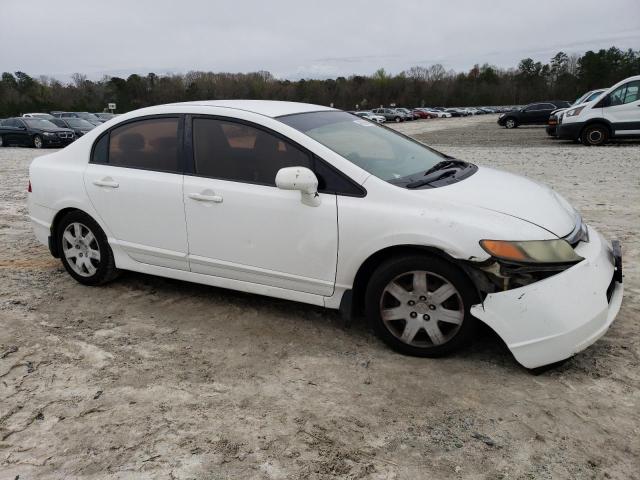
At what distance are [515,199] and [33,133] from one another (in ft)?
77.6

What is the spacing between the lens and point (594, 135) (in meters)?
16.2

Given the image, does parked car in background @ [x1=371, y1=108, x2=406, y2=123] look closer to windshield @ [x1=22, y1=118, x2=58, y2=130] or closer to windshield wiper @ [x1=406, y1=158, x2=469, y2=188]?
windshield @ [x1=22, y1=118, x2=58, y2=130]

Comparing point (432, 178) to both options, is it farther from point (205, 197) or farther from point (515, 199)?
point (205, 197)

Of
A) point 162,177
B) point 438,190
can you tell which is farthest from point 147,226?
point 438,190

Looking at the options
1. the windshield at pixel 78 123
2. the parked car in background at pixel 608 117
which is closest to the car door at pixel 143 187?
the parked car in background at pixel 608 117

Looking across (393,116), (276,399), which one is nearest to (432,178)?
(276,399)

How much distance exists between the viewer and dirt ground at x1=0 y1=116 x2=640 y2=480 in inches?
95.8

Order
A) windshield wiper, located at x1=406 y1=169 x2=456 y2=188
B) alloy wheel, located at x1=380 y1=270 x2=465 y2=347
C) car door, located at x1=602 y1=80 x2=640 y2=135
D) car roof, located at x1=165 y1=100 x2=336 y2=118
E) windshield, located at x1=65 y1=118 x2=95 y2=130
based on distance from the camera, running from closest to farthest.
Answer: alloy wheel, located at x1=380 y1=270 x2=465 y2=347 < windshield wiper, located at x1=406 y1=169 x2=456 y2=188 < car roof, located at x1=165 y1=100 x2=336 y2=118 < car door, located at x1=602 y1=80 x2=640 y2=135 < windshield, located at x1=65 y1=118 x2=95 y2=130

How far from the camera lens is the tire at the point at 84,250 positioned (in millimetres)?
4457

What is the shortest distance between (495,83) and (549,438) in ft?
380

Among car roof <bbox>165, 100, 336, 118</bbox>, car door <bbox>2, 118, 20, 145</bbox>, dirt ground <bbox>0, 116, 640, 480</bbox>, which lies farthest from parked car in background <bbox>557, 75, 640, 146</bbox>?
car door <bbox>2, 118, 20, 145</bbox>

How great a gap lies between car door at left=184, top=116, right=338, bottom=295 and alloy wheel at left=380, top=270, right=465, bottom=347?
1.42 ft

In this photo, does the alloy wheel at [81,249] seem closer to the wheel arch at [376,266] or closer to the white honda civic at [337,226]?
the white honda civic at [337,226]

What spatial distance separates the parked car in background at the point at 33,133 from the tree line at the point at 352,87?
167ft
